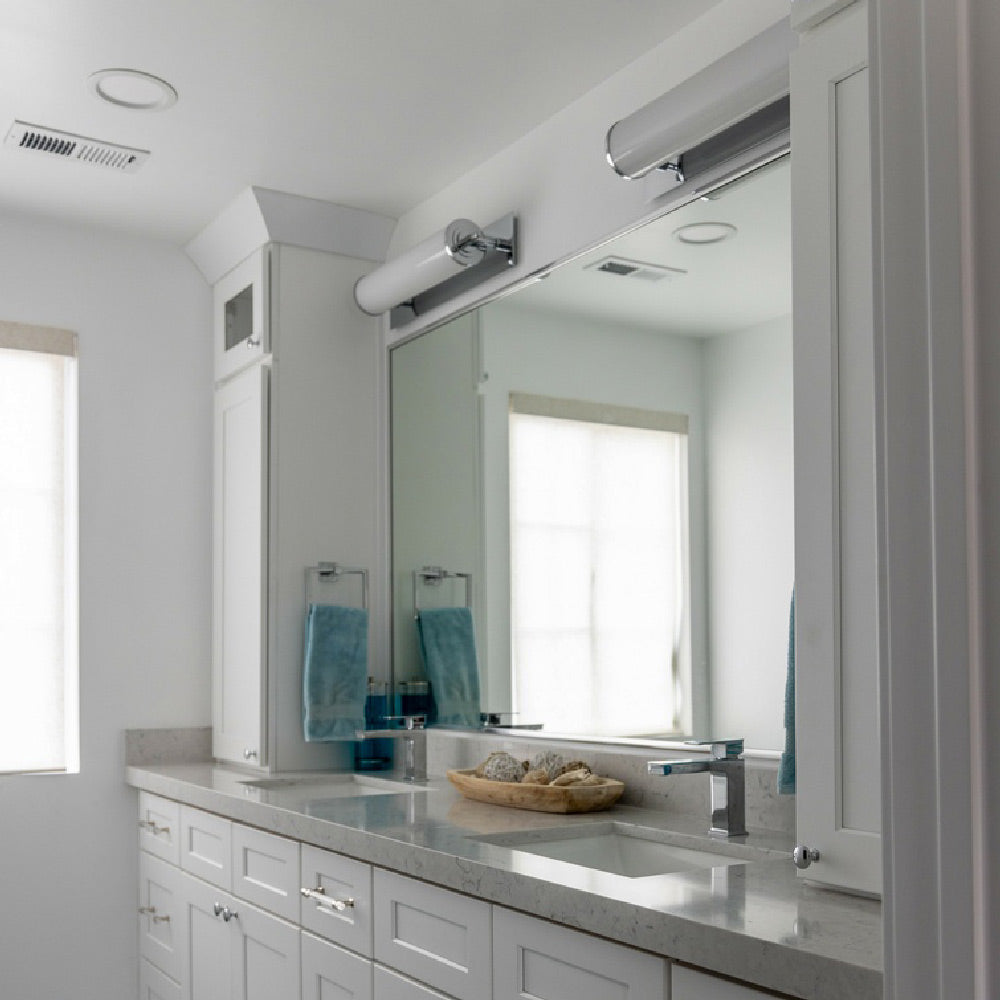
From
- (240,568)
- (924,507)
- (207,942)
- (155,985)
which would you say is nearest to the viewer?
(924,507)

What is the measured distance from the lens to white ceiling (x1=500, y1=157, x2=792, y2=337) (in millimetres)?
2133

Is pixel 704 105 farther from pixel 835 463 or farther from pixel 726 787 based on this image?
pixel 726 787

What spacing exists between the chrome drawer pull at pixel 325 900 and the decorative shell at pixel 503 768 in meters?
0.43

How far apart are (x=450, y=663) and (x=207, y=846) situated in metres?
0.75

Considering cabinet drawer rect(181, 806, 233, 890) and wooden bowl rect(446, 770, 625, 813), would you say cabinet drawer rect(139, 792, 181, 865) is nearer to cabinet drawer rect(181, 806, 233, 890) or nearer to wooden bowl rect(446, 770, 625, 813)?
cabinet drawer rect(181, 806, 233, 890)

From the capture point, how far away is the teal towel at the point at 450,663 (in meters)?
3.01

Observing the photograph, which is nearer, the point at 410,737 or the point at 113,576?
the point at 410,737

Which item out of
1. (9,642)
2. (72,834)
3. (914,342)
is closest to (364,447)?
(9,642)

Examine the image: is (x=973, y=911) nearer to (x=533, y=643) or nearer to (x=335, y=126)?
(x=533, y=643)

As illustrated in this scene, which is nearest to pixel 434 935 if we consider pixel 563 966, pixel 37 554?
pixel 563 966

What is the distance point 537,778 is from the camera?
239 centimetres

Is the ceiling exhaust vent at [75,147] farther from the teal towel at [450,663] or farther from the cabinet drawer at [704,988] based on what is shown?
the cabinet drawer at [704,988]

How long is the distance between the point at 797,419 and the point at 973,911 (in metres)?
1.03

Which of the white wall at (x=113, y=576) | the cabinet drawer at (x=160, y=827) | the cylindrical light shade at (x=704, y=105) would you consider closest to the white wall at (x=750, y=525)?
the cylindrical light shade at (x=704, y=105)
